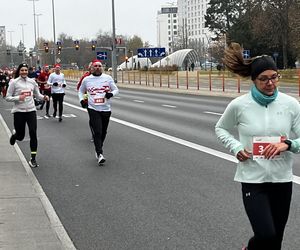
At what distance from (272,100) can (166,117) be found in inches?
582

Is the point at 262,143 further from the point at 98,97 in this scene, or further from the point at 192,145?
the point at 192,145

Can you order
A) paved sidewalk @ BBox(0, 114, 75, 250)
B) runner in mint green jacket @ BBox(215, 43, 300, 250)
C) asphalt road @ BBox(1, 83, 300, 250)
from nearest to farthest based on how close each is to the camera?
runner in mint green jacket @ BBox(215, 43, 300, 250), paved sidewalk @ BBox(0, 114, 75, 250), asphalt road @ BBox(1, 83, 300, 250)

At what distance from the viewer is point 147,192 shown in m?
7.48

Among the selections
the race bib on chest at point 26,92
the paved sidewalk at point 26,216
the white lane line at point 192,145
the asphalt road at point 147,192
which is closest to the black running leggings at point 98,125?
the asphalt road at point 147,192

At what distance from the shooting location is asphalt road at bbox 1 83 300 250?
545cm

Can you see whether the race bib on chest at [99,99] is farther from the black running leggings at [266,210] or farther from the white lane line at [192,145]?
the black running leggings at [266,210]

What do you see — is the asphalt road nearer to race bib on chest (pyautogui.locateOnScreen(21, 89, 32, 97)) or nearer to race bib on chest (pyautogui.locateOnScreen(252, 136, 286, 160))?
race bib on chest (pyautogui.locateOnScreen(21, 89, 32, 97))

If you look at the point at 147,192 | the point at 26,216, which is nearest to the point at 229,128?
the point at 26,216

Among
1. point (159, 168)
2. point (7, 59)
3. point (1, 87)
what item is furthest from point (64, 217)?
point (7, 59)

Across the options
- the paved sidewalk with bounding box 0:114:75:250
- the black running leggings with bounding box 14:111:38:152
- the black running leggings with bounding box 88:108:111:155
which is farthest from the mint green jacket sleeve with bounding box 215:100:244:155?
the black running leggings with bounding box 14:111:38:152

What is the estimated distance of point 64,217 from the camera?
6.32 meters

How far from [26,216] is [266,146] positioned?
3408 mm

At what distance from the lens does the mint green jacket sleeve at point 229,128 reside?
3938 millimetres

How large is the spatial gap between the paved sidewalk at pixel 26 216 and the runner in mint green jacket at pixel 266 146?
82.7 inches
